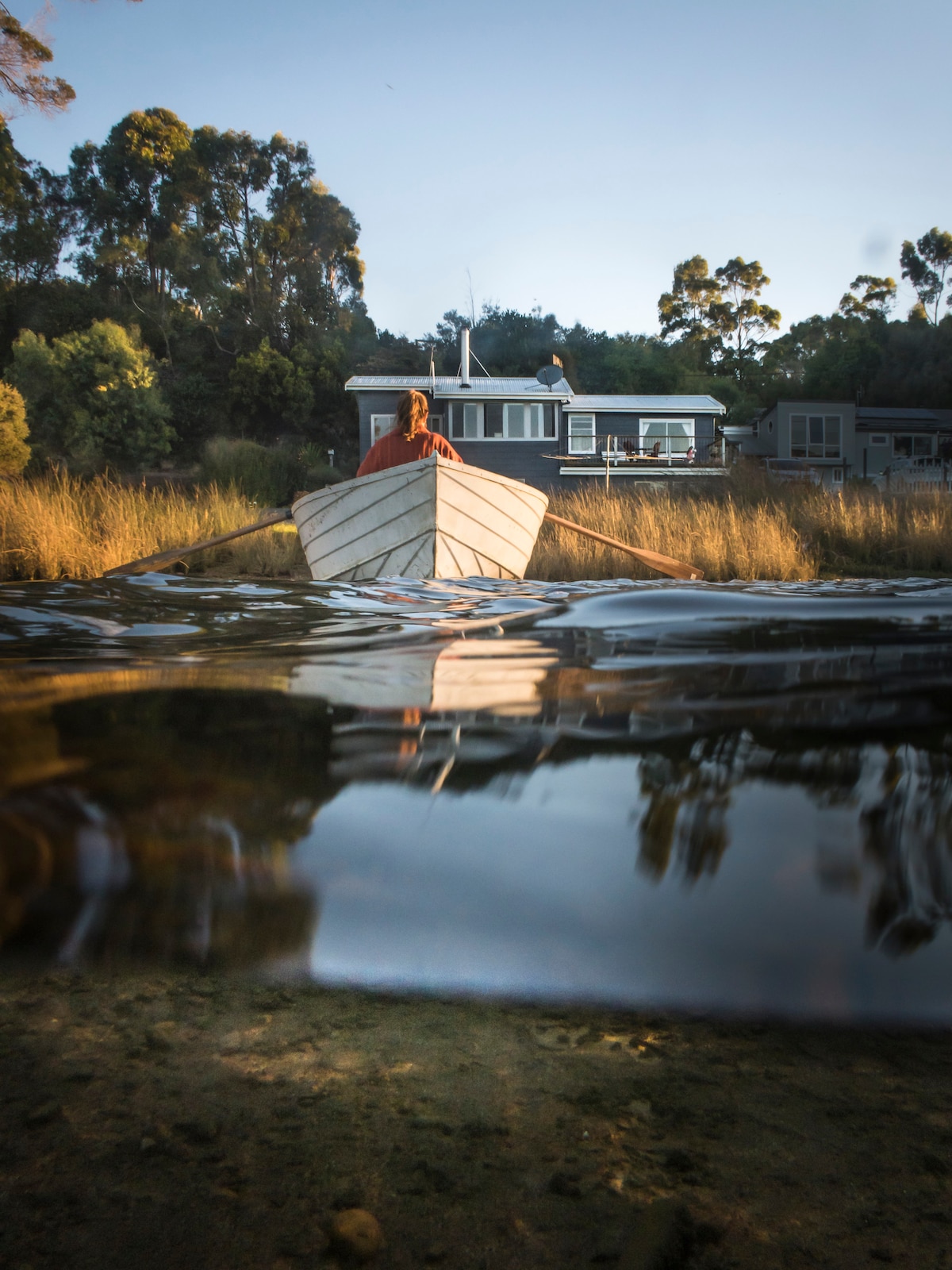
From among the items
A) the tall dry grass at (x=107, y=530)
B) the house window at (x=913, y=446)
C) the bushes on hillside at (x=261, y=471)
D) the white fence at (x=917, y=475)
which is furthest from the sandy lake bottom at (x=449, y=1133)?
the house window at (x=913, y=446)

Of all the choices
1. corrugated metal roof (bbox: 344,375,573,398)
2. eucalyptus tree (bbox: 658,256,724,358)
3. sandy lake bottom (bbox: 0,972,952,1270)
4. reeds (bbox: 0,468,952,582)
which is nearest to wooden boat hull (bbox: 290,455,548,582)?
reeds (bbox: 0,468,952,582)

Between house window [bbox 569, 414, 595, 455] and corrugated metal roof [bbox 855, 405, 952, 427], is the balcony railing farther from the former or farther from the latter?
corrugated metal roof [bbox 855, 405, 952, 427]

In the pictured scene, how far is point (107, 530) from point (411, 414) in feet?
14.4

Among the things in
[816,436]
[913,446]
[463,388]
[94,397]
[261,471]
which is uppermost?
[94,397]

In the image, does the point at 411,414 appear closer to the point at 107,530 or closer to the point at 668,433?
the point at 107,530

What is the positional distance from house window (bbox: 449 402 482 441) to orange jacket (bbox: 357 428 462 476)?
20.0 m

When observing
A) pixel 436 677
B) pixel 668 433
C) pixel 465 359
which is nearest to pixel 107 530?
pixel 436 677

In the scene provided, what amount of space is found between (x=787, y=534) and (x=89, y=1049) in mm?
11623

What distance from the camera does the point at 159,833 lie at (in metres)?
1.30

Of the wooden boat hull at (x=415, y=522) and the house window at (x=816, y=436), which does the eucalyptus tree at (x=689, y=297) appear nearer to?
the house window at (x=816, y=436)

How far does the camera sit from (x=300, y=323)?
43844mm

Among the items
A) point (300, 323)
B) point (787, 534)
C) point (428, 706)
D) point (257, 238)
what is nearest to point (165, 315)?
point (300, 323)

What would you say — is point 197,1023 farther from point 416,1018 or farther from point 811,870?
point 811,870

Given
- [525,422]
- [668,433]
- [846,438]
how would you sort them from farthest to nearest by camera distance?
[846,438] < [668,433] < [525,422]
